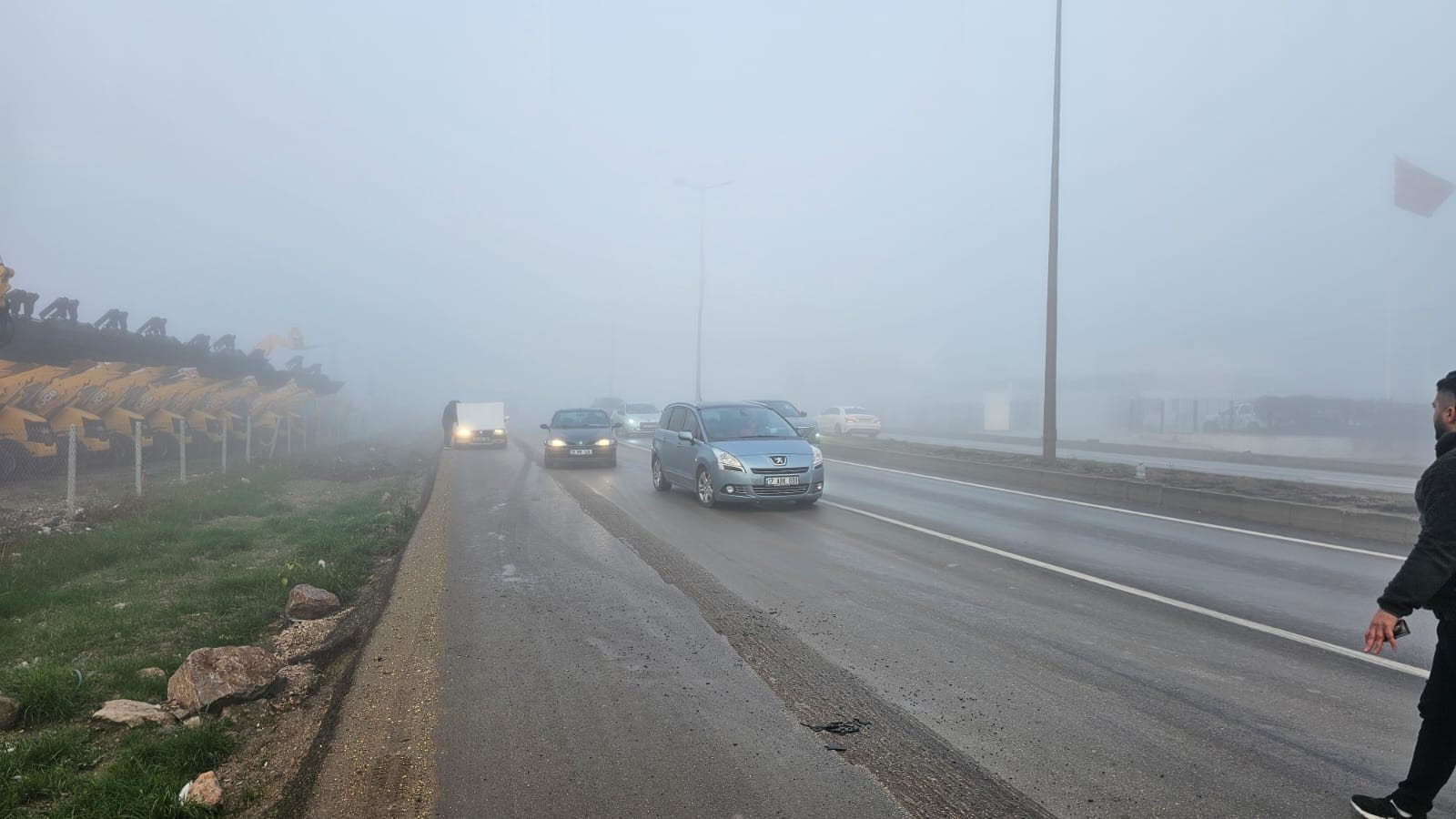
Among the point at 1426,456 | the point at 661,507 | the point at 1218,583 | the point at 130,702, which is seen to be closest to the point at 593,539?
the point at 661,507

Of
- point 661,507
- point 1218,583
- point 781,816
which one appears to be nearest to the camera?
point 781,816

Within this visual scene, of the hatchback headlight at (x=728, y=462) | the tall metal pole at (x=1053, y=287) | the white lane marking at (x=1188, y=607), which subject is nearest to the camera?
the white lane marking at (x=1188, y=607)

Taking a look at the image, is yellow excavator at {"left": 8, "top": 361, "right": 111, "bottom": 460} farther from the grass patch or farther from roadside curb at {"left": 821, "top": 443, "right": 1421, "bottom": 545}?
roadside curb at {"left": 821, "top": 443, "right": 1421, "bottom": 545}

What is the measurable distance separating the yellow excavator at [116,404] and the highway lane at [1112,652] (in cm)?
1806

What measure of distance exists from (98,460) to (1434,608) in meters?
25.5

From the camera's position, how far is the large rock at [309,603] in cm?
678

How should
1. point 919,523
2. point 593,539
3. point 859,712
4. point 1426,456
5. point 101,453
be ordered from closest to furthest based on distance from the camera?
point 859,712, point 593,539, point 919,523, point 101,453, point 1426,456

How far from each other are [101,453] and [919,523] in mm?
20959

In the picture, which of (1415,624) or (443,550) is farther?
(443,550)

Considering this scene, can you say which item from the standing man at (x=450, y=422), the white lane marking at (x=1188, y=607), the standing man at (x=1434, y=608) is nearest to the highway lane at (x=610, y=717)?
the standing man at (x=1434, y=608)

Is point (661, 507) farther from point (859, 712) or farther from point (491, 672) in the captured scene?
point (859, 712)

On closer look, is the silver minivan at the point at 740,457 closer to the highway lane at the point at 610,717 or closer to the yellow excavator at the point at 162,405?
the highway lane at the point at 610,717

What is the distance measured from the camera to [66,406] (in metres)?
19.6

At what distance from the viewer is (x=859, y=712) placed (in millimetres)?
4387
